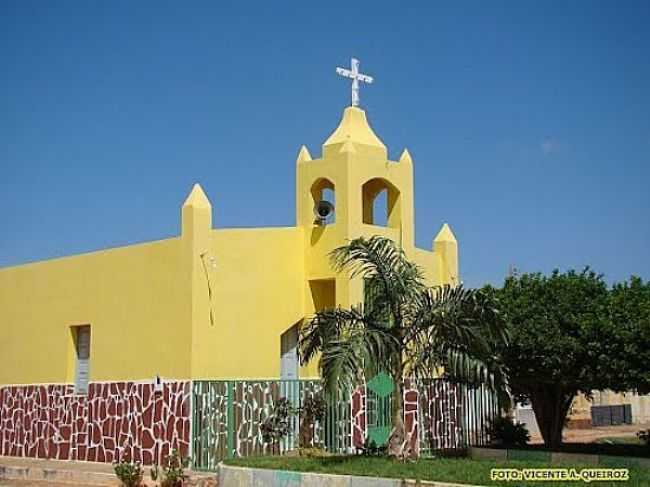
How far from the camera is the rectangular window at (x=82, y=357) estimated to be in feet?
78.3

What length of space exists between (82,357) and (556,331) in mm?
11692

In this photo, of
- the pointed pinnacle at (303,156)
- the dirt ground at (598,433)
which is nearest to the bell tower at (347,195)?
the pointed pinnacle at (303,156)

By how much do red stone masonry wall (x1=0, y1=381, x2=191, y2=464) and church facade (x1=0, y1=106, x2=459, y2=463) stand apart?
0.04 m

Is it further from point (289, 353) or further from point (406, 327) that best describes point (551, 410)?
point (289, 353)

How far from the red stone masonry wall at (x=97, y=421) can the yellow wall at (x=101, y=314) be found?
0.38 m

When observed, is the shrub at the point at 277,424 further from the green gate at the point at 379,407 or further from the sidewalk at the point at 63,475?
the green gate at the point at 379,407

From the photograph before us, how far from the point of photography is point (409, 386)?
2064 centimetres

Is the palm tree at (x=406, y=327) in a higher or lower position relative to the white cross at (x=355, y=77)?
lower

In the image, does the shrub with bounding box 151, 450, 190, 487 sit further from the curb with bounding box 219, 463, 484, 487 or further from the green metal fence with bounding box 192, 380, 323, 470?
the curb with bounding box 219, 463, 484, 487

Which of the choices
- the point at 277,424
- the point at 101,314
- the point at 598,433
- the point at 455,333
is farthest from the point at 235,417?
the point at 598,433

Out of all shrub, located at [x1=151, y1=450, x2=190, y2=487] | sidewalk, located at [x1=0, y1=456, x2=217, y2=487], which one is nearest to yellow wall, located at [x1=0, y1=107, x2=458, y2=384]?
shrub, located at [x1=151, y1=450, x2=190, y2=487]

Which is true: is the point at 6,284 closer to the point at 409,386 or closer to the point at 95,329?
the point at 95,329

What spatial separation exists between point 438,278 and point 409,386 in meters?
4.63

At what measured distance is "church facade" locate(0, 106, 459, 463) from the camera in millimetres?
20547
